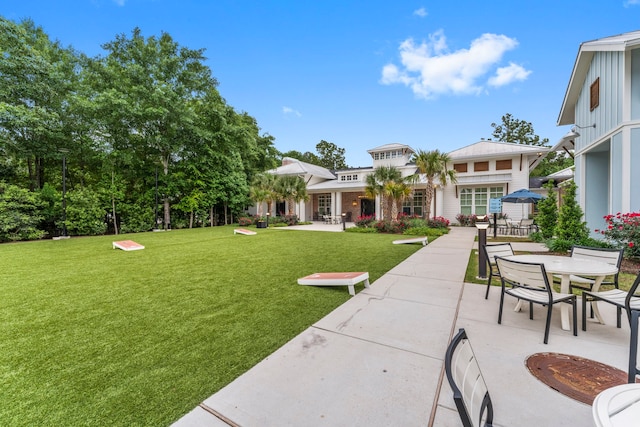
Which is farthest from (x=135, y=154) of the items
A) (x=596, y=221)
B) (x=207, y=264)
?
(x=596, y=221)

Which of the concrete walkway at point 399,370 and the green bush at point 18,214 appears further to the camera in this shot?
the green bush at point 18,214

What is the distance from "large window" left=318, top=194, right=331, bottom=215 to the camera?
2492cm

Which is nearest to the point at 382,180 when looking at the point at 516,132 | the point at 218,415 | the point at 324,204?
the point at 324,204

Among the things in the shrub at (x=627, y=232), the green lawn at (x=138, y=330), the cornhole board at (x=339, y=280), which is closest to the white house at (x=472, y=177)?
the shrub at (x=627, y=232)

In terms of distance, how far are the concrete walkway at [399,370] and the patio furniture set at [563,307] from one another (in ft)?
0.87

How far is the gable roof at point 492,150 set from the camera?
620 inches

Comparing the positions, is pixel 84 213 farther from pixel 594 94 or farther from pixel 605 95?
pixel 594 94

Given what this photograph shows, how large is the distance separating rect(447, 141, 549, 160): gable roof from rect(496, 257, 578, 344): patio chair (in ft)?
53.8

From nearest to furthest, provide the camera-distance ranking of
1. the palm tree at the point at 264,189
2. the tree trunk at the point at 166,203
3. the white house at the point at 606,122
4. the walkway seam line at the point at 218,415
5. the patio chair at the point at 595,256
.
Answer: the walkway seam line at the point at 218,415, the patio chair at the point at 595,256, the white house at the point at 606,122, the tree trunk at the point at 166,203, the palm tree at the point at 264,189

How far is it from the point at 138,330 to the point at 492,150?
20615 mm

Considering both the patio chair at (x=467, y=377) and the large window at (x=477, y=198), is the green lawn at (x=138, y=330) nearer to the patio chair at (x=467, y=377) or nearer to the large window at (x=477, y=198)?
the patio chair at (x=467, y=377)

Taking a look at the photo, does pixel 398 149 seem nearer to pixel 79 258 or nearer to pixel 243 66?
pixel 243 66

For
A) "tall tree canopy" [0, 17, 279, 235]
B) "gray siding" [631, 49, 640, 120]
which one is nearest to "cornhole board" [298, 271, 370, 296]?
"gray siding" [631, 49, 640, 120]

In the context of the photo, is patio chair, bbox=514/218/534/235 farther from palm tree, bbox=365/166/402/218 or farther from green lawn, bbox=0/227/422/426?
green lawn, bbox=0/227/422/426
